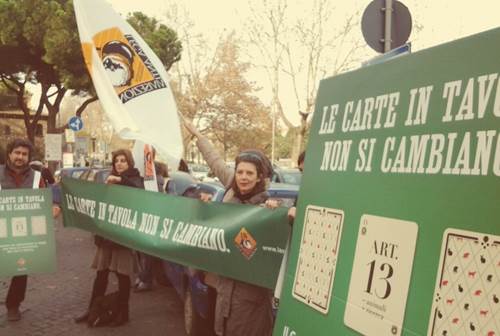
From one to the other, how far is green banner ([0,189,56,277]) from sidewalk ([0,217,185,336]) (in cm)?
76

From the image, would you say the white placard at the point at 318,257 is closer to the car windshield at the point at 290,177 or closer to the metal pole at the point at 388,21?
the metal pole at the point at 388,21

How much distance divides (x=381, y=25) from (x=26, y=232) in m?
4.41

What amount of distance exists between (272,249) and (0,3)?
24.3m

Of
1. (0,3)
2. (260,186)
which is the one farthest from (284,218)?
(0,3)

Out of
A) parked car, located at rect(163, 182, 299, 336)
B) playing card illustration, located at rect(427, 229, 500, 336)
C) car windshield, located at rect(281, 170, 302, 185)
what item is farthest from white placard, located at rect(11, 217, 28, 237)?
car windshield, located at rect(281, 170, 302, 185)

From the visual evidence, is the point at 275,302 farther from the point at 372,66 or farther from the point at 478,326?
the point at 478,326

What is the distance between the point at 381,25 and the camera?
6.30m

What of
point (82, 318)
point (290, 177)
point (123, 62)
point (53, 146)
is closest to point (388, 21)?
point (123, 62)

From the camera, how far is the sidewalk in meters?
5.61

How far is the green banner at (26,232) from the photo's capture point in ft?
16.8

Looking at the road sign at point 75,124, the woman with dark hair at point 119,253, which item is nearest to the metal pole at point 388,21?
the woman with dark hair at point 119,253

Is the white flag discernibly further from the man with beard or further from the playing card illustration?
the playing card illustration

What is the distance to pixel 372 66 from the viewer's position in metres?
1.96

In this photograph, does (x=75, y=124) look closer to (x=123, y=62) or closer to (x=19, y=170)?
(x=19, y=170)
